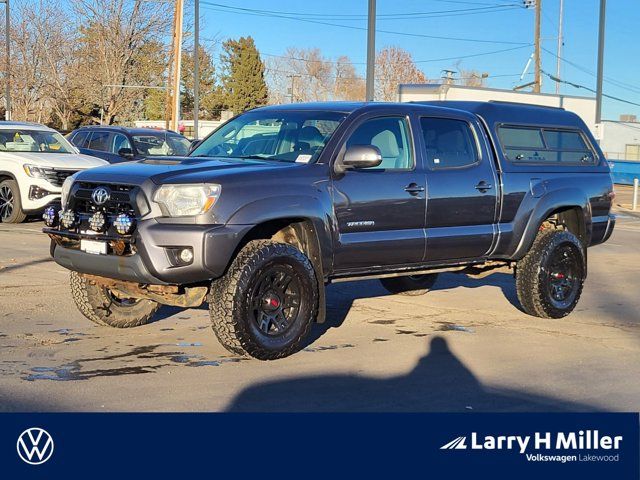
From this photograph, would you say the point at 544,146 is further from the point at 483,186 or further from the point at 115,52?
the point at 115,52

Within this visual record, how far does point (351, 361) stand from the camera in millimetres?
6793

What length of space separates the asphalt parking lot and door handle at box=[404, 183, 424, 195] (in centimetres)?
123

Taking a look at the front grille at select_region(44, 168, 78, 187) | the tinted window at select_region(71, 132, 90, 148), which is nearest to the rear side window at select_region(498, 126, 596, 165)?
the front grille at select_region(44, 168, 78, 187)

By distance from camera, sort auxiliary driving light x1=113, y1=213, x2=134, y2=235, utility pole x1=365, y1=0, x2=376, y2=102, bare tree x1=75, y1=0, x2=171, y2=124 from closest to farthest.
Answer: auxiliary driving light x1=113, y1=213, x2=134, y2=235
utility pole x1=365, y1=0, x2=376, y2=102
bare tree x1=75, y1=0, x2=171, y2=124

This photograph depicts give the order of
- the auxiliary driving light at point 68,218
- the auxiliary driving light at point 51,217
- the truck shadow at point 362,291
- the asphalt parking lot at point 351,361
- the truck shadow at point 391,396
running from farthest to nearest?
the truck shadow at point 362,291 < the auxiliary driving light at point 51,217 < the auxiliary driving light at point 68,218 < the asphalt parking lot at point 351,361 < the truck shadow at point 391,396

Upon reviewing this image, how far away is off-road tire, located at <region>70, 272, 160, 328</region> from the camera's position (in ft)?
24.6

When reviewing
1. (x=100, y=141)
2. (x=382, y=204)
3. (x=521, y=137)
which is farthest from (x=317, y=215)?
(x=100, y=141)

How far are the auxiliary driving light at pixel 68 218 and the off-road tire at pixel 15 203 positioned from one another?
9.34m

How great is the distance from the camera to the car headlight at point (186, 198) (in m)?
6.39

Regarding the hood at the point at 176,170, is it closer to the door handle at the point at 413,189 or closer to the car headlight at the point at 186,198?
the car headlight at the point at 186,198

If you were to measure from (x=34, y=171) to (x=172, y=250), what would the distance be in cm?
1022

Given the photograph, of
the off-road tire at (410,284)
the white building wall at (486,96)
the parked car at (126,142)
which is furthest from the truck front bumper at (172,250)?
the white building wall at (486,96)

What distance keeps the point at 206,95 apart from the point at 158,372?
73589 millimetres

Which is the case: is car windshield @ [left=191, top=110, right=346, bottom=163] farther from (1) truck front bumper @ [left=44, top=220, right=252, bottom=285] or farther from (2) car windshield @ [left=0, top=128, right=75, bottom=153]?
(2) car windshield @ [left=0, top=128, right=75, bottom=153]
